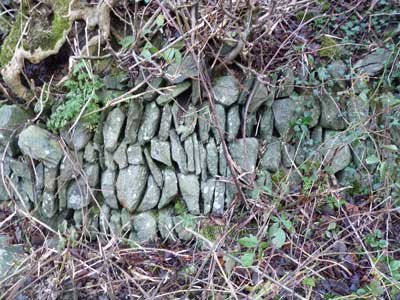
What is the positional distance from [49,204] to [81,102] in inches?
26.4

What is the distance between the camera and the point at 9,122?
9.60ft

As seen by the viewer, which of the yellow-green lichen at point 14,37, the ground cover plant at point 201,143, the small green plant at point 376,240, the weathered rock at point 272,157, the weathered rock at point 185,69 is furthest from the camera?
the yellow-green lichen at point 14,37

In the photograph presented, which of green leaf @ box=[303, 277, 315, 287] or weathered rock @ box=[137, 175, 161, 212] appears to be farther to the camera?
weathered rock @ box=[137, 175, 161, 212]

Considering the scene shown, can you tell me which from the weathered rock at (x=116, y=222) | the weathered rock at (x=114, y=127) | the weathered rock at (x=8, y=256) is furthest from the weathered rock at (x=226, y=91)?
the weathered rock at (x=8, y=256)

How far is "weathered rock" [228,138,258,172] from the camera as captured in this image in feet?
9.21

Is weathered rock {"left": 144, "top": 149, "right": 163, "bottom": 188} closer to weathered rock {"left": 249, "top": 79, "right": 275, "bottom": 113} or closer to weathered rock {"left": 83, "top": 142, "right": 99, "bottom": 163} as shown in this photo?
weathered rock {"left": 83, "top": 142, "right": 99, "bottom": 163}

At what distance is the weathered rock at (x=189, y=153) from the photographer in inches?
110

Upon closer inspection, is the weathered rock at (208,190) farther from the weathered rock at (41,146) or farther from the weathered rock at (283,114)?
the weathered rock at (41,146)

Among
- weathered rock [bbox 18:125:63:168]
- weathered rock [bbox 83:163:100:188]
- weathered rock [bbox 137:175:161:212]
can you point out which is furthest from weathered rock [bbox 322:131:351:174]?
weathered rock [bbox 18:125:63:168]

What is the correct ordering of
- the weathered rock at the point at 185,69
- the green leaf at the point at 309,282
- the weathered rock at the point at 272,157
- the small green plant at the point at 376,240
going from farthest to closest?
the weathered rock at the point at 272,157, the weathered rock at the point at 185,69, the small green plant at the point at 376,240, the green leaf at the point at 309,282

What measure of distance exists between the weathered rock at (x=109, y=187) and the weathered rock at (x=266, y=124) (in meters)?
0.95

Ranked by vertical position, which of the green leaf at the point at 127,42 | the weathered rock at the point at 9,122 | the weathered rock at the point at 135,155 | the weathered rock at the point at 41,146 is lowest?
the weathered rock at the point at 135,155

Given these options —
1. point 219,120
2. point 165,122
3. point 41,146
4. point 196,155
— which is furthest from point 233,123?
point 41,146

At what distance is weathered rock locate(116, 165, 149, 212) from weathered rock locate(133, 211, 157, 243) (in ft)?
0.24
